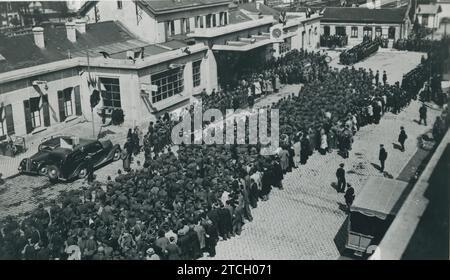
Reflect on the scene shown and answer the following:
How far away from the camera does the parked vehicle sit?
15477 millimetres

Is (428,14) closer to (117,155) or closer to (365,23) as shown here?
(365,23)

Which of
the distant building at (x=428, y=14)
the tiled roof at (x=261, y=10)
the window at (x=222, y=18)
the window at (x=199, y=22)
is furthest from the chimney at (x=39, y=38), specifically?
the distant building at (x=428, y=14)

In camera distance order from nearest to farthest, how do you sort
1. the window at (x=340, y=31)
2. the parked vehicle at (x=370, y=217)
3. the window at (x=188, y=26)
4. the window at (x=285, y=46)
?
the parked vehicle at (x=370, y=217) < the window at (x=188, y=26) < the window at (x=285, y=46) < the window at (x=340, y=31)

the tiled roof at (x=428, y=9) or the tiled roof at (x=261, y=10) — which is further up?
the tiled roof at (x=261, y=10)

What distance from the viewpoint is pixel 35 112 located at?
2866cm

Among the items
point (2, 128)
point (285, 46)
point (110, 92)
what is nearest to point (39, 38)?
point (110, 92)

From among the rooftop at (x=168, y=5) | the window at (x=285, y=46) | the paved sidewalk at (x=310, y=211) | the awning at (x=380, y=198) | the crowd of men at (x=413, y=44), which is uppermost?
the rooftop at (x=168, y=5)

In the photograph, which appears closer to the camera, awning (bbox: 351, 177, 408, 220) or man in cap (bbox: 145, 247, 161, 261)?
man in cap (bbox: 145, 247, 161, 261)

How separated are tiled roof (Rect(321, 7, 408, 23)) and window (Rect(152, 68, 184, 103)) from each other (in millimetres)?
31573

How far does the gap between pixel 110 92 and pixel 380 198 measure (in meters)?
20.1

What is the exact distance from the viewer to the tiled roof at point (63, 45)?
29.1 m

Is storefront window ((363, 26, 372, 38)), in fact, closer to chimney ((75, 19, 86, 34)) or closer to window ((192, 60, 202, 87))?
window ((192, 60, 202, 87))

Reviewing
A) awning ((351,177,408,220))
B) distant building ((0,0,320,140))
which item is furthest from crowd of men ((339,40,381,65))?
awning ((351,177,408,220))

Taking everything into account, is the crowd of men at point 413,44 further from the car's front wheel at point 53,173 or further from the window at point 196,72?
the car's front wheel at point 53,173
